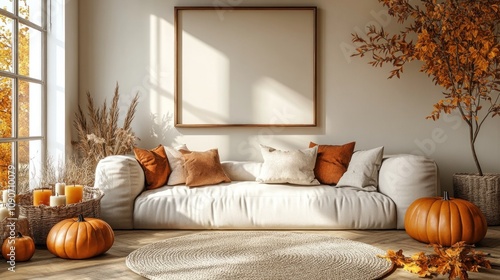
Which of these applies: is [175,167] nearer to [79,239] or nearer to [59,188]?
[59,188]

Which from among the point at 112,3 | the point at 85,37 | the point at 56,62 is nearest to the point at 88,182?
the point at 56,62

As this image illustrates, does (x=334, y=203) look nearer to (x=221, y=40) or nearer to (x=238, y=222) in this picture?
(x=238, y=222)

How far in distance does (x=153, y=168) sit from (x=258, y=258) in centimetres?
168

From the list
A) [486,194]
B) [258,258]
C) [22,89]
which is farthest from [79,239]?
[486,194]

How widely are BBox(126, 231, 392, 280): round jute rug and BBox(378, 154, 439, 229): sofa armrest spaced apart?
740 mm

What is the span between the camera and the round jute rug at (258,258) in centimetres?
286

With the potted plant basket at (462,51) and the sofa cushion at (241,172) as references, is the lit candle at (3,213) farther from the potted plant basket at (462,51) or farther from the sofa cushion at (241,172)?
the potted plant basket at (462,51)

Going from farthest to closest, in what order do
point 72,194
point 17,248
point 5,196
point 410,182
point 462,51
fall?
point 462,51 → point 410,182 → point 72,194 → point 5,196 → point 17,248

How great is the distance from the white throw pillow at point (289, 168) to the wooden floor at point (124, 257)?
2.03 feet

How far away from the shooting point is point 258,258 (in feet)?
10.5

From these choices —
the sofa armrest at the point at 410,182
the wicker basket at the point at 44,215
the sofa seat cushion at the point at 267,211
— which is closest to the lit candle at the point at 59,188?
the wicker basket at the point at 44,215

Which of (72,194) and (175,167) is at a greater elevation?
(175,167)

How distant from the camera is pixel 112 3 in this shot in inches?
204

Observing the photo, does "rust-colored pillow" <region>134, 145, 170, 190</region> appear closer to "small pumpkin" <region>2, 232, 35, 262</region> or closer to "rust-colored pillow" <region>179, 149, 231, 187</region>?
"rust-colored pillow" <region>179, 149, 231, 187</region>
